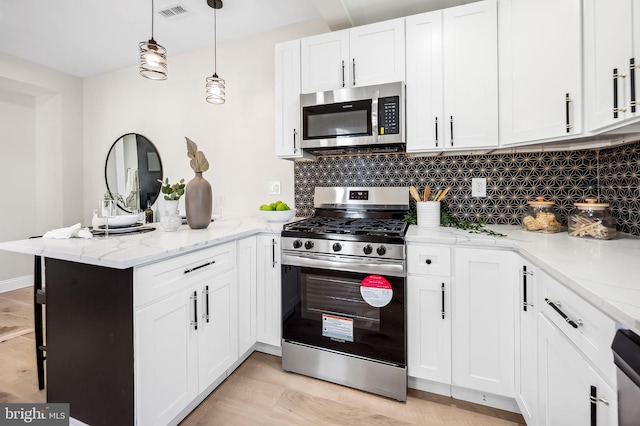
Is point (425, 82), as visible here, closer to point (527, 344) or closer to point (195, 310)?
point (527, 344)

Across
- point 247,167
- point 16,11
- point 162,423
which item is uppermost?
point 16,11

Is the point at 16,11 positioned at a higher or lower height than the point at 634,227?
higher

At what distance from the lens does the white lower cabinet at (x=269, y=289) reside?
198 cm

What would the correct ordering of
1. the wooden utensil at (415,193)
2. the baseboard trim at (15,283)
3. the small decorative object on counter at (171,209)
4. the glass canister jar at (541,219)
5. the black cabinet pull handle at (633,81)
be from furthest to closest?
the baseboard trim at (15,283), the wooden utensil at (415,193), the small decorative object on counter at (171,209), the glass canister jar at (541,219), the black cabinet pull handle at (633,81)

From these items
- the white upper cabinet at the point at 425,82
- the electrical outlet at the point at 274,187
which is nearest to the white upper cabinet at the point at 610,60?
the white upper cabinet at the point at 425,82

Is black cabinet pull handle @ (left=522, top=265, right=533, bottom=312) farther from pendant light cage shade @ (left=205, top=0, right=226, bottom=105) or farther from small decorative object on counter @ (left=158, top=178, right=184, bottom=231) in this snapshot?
pendant light cage shade @ (left=205, top=0, right=226, bottom=105)

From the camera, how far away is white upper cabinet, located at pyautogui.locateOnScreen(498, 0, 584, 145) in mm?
1427

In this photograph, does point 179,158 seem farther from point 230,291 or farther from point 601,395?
point 601,395

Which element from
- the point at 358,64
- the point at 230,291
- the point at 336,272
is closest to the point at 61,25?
the point at 358,64

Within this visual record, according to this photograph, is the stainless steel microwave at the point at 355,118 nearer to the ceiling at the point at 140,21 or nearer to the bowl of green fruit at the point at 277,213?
the bowl of green fruit at the point at 277,213

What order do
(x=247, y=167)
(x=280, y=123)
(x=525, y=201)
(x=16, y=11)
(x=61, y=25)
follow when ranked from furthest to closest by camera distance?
(x=247, y=167) < (x=61, y=25) < (x=16, y=11) < (x=280, y=123) < (x=525, y=201)

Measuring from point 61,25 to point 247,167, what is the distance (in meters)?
2.13

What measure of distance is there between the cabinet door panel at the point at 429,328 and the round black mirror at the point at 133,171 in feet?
9.73

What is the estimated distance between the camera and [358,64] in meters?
2.01
